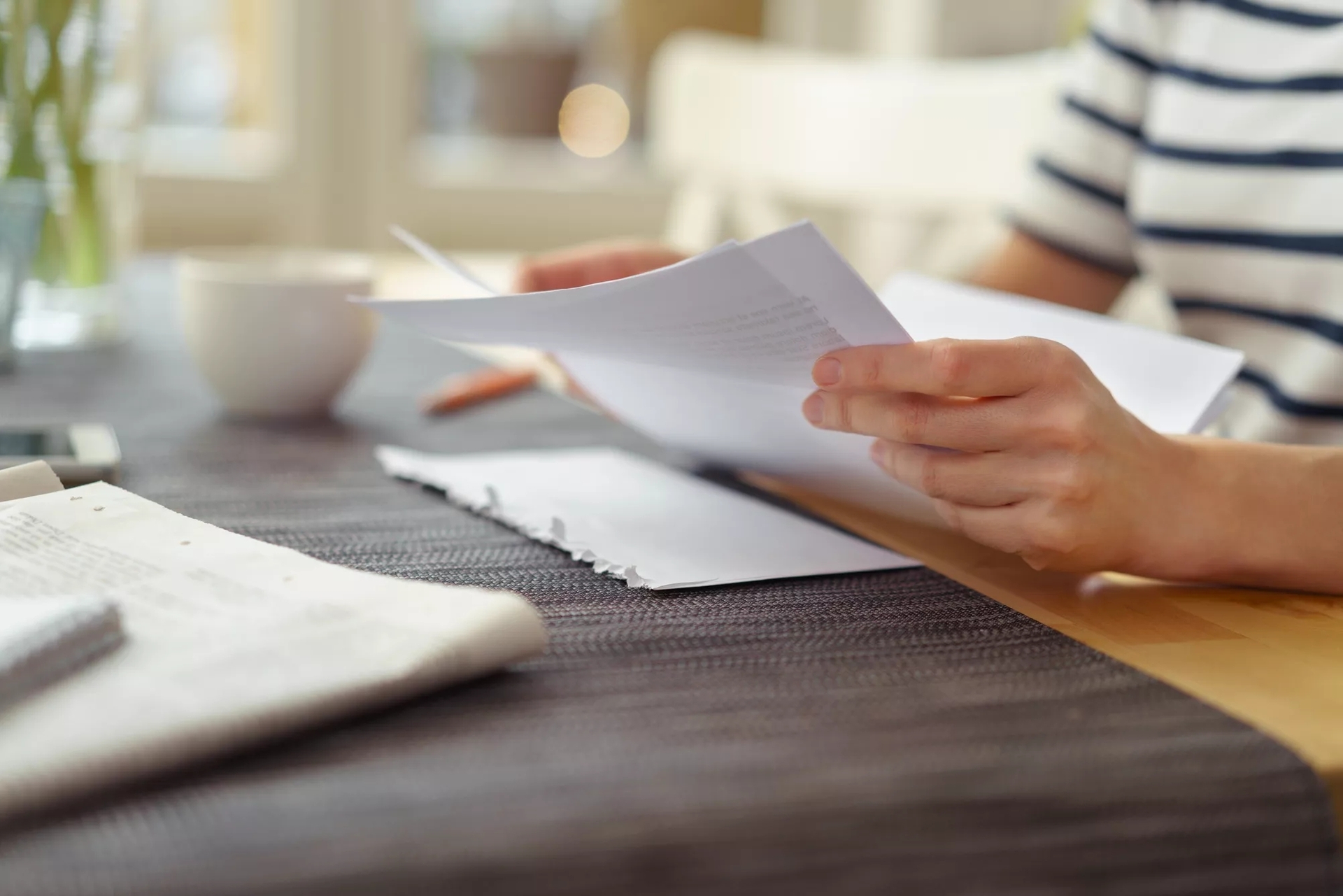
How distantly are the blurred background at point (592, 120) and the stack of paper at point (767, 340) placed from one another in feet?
3.82

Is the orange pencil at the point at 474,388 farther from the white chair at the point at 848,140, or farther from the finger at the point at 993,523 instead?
the white chair at the point at 848,140

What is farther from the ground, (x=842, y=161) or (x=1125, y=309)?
(x=842, y=161)

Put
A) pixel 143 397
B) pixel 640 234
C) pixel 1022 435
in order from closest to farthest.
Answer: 1. pixel 1022 435
2. pixel 143 397
3. pixel 640 234

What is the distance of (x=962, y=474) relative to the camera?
53cm

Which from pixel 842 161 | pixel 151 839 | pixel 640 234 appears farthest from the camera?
pixel 640 234

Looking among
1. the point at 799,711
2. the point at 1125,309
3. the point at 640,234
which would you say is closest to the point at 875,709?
the point at 799,711

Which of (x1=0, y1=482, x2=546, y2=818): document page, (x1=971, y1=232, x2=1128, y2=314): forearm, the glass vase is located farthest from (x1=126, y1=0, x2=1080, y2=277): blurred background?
(x1=0, y1=482, x2=546, y2=818): document page

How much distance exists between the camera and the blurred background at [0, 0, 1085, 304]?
1990mm

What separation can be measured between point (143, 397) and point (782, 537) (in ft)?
1.60

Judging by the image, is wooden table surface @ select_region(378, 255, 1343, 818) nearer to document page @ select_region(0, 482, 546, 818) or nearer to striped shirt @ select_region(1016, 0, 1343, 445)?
document page @ select_region(0, 482, 546, 818)

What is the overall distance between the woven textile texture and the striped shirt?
0.50 m

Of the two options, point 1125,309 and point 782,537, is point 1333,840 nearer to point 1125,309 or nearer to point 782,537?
point 782,537

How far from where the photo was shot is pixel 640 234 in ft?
9.86

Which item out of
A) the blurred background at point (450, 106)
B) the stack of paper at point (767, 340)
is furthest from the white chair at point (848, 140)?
the stack of paper at point (767, 340)
